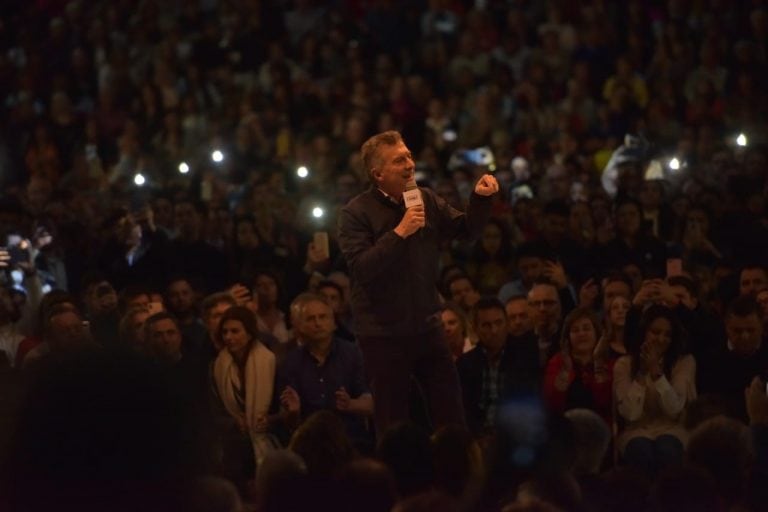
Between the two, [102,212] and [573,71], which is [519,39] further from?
[102,212]

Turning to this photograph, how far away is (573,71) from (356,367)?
854 centimetres

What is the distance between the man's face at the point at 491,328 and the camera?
902 centimetres

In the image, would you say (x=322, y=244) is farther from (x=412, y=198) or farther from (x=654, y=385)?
(x=412, y=198)

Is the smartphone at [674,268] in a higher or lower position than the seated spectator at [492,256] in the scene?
lower

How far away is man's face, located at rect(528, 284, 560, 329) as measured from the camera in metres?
9.76

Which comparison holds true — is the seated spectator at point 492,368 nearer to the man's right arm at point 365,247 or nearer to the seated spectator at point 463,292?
the seated spectator at point 463,292

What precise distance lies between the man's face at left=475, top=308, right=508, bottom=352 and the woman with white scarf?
1.14 meters

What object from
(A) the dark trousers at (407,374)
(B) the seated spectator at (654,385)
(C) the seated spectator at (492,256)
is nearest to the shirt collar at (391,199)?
(A) the dark trousers at (407,374)

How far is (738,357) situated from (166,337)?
10.1 ft

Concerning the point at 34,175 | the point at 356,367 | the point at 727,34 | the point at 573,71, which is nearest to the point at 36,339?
the point at 356,367

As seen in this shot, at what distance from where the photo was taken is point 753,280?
32.7 ft

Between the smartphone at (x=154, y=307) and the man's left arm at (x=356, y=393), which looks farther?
the smartphone at (x=154, y=307)

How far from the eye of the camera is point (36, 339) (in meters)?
9.82

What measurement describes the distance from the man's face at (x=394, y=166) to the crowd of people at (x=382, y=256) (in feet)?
0.04
